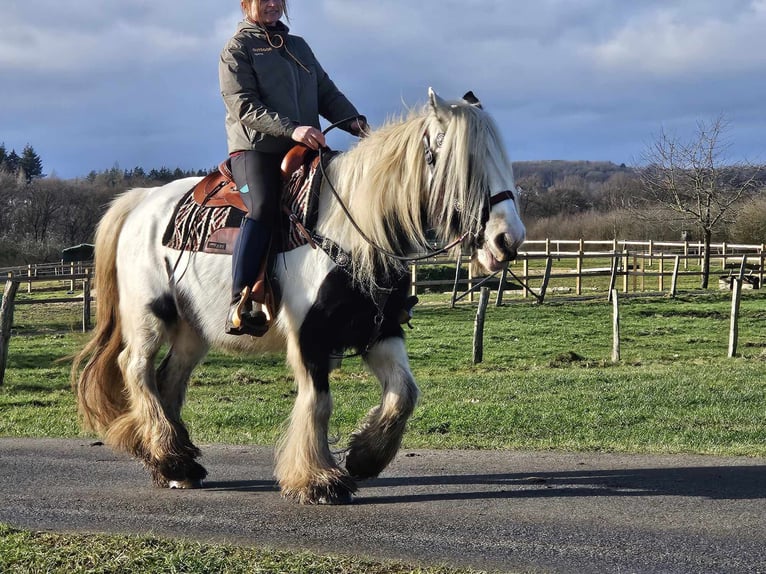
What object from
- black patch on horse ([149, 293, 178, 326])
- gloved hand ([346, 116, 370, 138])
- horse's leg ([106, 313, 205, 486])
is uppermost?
gloved hand ([346, 116, 370, 138])

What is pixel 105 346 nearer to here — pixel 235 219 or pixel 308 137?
pixel 235 219

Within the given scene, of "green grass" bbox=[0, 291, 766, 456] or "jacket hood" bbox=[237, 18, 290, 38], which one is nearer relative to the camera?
"jacket hood" bbox=[237, 18, 290, 38]

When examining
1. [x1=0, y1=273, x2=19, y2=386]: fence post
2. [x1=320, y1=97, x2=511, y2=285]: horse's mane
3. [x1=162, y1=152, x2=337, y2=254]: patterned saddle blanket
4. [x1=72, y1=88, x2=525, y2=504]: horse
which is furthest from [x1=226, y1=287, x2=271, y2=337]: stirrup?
[x1=0, y1=273, x2=19, y2=386]: fence post

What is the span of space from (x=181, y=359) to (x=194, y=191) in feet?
4.29

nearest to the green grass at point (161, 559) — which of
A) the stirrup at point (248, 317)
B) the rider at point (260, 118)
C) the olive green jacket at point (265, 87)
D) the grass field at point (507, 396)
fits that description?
the grass field at point (507, 396)

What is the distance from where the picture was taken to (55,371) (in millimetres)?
17625

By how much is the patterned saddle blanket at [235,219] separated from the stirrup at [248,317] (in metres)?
0.39

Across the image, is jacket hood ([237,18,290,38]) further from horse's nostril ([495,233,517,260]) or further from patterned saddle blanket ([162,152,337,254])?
horse's nostril ([495,233,517,260])

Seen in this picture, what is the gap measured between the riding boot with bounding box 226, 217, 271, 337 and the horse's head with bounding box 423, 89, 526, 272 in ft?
3.96

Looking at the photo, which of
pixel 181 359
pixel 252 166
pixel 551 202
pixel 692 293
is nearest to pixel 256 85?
pixel 252 166

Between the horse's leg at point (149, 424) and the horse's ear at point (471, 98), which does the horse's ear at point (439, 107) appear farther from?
the horse's leg at point (149, 424)

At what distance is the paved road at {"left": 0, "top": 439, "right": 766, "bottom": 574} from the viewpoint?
4492mm

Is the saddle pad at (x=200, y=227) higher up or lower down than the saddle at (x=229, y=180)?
lower down

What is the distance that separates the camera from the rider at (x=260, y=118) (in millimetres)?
5820
